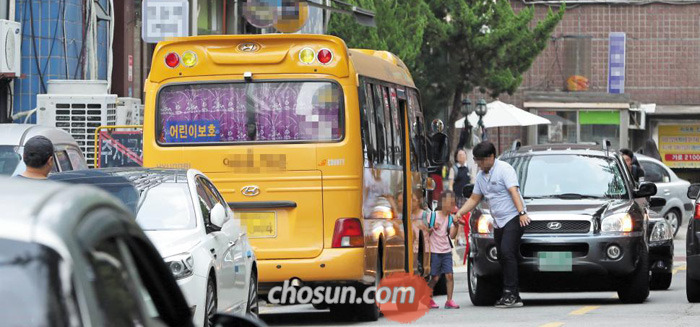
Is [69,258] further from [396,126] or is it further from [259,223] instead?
[396,126]

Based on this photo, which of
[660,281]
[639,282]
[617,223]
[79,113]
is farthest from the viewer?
[79,113]

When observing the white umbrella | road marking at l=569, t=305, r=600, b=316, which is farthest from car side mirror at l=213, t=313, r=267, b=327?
the white umbrella

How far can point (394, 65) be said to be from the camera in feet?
55.7

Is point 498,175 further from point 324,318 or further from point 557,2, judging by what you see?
point 557,2

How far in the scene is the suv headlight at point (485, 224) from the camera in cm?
1557

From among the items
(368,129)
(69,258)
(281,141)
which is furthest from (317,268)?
(69,258)

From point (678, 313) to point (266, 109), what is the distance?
4.09m

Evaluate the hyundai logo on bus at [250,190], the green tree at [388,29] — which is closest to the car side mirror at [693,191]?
the hyundai logo on bus at [250,190]

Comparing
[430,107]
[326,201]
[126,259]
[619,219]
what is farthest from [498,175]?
[430,107]

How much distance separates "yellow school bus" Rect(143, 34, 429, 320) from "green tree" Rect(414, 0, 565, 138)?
87.3 feet

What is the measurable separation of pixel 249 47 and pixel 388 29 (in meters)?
21.4

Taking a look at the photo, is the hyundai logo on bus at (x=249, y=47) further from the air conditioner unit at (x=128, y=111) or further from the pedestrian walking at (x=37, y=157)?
the air conditioner unit at (x=128, y=111)

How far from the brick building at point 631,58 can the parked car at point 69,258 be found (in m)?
47.8

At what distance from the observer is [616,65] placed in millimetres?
50875
